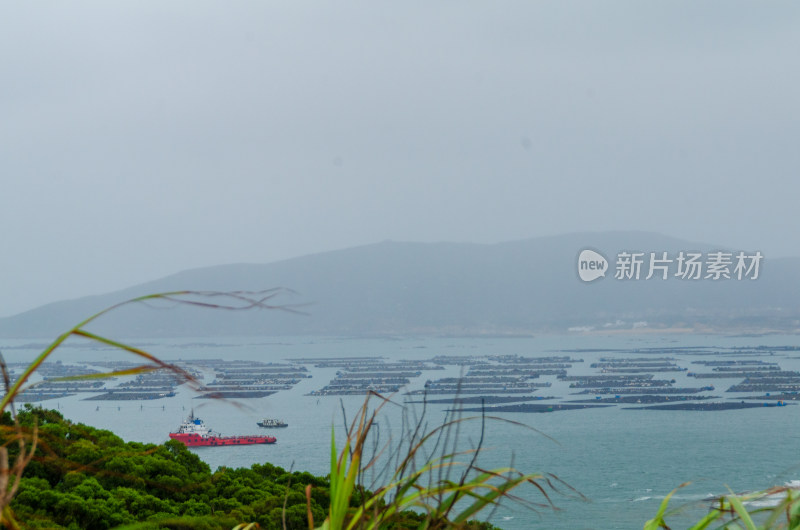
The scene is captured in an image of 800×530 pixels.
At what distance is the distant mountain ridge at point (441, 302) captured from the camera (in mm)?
90625

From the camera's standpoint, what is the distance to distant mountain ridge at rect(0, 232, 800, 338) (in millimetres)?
90625

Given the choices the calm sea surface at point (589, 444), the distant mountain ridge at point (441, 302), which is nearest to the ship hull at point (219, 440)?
the calm sea surface at point (589, 444)

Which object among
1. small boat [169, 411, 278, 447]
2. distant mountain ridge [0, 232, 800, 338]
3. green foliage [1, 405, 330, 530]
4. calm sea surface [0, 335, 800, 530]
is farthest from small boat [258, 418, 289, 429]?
distant mountain ridge [0, 232, 800, 338]

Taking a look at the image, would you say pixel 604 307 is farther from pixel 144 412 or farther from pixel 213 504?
pixel 213 504

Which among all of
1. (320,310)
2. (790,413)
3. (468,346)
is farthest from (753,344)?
(320,310)

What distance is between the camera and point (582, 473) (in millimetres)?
27531

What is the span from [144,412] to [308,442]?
570 inches

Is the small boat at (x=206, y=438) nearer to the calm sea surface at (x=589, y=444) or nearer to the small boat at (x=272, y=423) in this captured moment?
the calm sea surface at (x=589, y=444)

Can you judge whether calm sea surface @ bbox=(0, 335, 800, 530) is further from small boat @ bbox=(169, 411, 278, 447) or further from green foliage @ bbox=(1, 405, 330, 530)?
green foliage @ bbox=(1, 405, 330, 530)

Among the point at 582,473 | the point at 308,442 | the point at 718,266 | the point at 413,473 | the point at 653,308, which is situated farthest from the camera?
the point at 653,308

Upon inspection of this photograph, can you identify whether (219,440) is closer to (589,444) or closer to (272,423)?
(272,423)

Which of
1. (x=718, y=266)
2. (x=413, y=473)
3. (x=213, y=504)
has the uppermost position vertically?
(x=718, y=266)

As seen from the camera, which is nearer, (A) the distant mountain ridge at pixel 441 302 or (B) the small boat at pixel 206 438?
(B) the small boat at pixel 206 438

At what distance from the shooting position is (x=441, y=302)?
9869 cm
